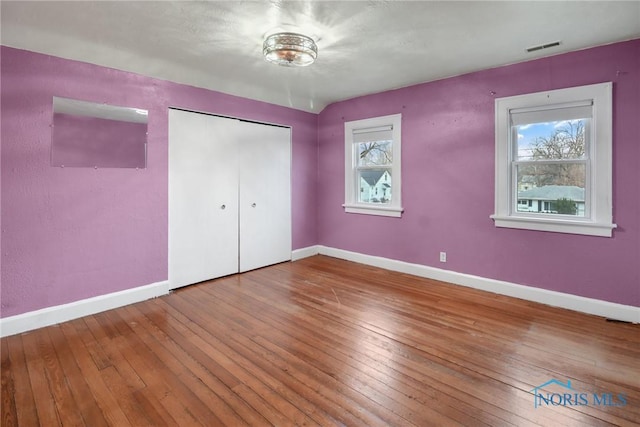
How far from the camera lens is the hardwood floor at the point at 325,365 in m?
1.78

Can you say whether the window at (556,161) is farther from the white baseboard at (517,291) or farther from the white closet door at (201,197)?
the white closet door at (201,197)

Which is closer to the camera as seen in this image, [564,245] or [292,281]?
[564,245]

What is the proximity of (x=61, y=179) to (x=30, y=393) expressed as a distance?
70.9 inches

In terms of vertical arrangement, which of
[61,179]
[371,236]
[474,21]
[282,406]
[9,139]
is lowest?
[282,406]

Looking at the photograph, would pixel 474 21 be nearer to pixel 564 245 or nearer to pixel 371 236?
pixel 564 245

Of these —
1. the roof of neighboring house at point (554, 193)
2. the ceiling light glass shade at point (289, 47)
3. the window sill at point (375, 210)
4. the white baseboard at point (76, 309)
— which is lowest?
the white baseboard at point (76, 309)

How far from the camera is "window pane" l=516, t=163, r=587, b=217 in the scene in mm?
3137

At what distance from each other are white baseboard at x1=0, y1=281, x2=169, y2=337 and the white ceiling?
2.26 meters

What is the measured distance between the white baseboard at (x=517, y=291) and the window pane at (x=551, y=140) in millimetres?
1374

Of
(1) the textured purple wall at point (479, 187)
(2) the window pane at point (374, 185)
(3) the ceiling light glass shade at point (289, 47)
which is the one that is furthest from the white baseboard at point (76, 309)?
(2) the window pane at point (374, 185)

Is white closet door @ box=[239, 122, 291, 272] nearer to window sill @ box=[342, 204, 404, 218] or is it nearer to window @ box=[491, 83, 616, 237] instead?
window sill @ box=[342, 204, 404, 218]

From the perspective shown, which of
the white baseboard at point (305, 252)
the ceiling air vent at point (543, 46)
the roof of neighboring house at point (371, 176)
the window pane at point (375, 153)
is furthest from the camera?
the white baseboard at point (305, 252)

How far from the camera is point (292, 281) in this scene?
407 centimetres

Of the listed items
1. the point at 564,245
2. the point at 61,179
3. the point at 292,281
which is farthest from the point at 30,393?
the point at 564,245
